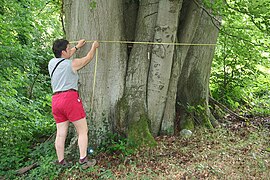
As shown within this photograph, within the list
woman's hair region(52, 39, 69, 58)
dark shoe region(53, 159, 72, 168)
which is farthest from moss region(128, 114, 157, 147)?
woman's hair region(52, 39, 69, 58)

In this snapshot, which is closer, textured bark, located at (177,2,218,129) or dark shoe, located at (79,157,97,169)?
dark shoe, located at (79,157,97,169)

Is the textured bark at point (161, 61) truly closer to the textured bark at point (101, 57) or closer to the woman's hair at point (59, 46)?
the textured bark at point (101, 57)

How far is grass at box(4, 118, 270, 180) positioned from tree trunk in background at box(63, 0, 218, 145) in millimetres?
400

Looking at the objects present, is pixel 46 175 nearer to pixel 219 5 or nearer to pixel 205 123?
pixel 205 123

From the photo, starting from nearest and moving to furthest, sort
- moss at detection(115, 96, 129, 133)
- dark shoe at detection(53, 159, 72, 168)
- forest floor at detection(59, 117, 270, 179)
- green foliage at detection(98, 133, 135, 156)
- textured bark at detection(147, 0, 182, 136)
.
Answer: forest floor at detection(59, 117, 270, 179)
dark shoe at detection(53, 159, 72, 168)
green foliage at detection(98, 133, 135, 156)
textured bark at detection(147, 0, 182, 136)
moss at detection(115, 96, 129, 133)

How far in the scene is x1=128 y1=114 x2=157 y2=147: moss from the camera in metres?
5.26

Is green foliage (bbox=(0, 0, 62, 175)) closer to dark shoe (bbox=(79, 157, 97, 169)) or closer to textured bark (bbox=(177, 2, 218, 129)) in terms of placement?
dark shoe (bbox=(79, 157, 97, 169))

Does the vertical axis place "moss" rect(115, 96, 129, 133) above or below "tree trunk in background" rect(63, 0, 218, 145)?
below

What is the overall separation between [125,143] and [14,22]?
3740mm

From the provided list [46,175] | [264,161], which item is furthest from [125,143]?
[264,161]

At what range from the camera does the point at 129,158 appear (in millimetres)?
4883

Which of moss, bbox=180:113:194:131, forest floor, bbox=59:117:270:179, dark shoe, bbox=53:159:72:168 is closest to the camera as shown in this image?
forest floor, bbox=59:117:270:179

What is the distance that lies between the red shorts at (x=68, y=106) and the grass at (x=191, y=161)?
804mm

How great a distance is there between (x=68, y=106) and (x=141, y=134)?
1.50 m
